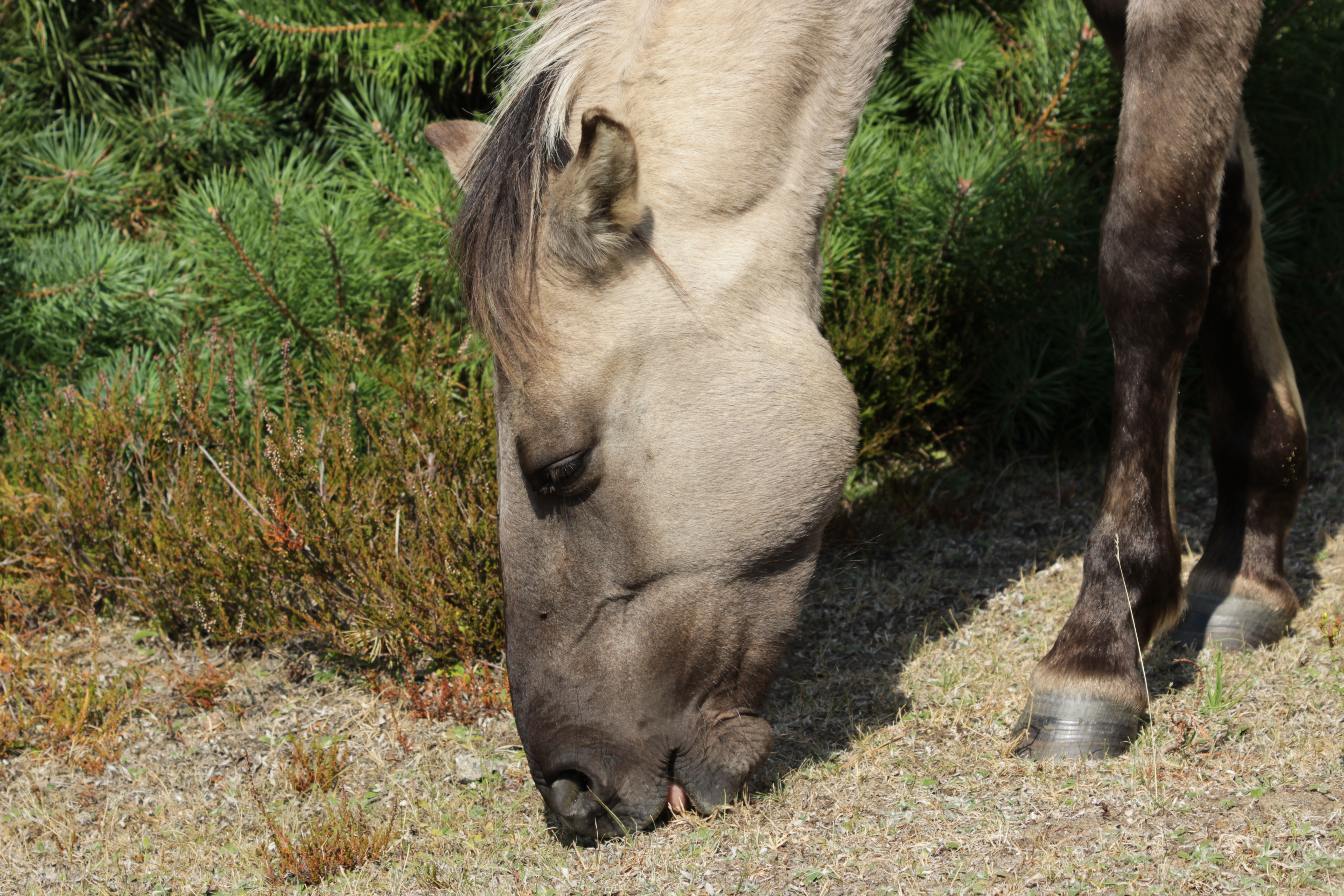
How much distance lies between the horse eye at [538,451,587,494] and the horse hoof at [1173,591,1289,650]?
5.66 feet

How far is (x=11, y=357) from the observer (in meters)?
4.28

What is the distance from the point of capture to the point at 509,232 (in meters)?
2.29

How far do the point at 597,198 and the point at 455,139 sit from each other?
Answer: 781 mm

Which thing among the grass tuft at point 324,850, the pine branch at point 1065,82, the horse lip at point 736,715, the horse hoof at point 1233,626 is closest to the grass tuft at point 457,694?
the grass tuft at point 324,850

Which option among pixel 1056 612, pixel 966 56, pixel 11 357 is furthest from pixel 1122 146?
pixel 11 357

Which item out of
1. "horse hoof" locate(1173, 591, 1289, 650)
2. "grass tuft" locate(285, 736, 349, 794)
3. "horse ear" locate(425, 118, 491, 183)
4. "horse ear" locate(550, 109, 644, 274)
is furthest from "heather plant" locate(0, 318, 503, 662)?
"horse hoof" locate(1173, 591, 1289, 650)

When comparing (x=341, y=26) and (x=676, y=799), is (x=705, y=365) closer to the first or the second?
(x=676, y=799)

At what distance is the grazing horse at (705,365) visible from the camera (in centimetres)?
227

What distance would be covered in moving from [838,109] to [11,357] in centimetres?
361

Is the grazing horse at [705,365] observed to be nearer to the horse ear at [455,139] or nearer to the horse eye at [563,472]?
the horse eye at [563,472]

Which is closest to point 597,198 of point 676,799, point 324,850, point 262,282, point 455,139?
point 455,139

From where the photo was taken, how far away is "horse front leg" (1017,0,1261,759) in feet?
7.75

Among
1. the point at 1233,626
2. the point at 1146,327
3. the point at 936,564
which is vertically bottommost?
the point at 936,564

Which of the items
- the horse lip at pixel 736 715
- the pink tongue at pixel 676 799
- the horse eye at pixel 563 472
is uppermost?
the horse eye at pixel 563 472
